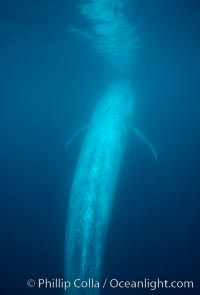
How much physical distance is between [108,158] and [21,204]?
28.2ft

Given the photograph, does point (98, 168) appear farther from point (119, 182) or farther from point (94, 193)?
point (119, 182)

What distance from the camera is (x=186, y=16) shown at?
14953 millimetres

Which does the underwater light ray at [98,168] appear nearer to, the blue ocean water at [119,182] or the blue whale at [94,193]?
the blue whale at [94,193]

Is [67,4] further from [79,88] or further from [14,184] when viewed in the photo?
[79,88]

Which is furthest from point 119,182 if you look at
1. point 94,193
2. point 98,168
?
point 94,193

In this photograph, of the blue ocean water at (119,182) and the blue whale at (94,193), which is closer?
the blue whale at (94,193)

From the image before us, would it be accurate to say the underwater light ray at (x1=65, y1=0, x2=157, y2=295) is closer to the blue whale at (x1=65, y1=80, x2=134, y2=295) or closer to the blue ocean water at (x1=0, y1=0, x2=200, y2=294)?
the blue whale at (x1=65, y1=80, x2=134, y2=295)

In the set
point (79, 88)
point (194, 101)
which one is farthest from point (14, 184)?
point (194, 101)

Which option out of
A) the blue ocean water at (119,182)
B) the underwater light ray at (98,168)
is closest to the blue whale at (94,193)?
the underwater light ray at (98,168)

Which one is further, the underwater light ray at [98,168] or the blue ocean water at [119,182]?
the blue ocean water at [119,182]

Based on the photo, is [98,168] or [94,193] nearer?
[94,193]

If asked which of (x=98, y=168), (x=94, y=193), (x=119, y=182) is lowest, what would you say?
(x=94, y=193)

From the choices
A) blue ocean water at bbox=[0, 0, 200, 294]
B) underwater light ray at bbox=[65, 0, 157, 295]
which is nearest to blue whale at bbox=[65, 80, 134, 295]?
underwater light ray at bbox=[65, 0, 157, 295]

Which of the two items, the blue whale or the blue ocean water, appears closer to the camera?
the blue whale
